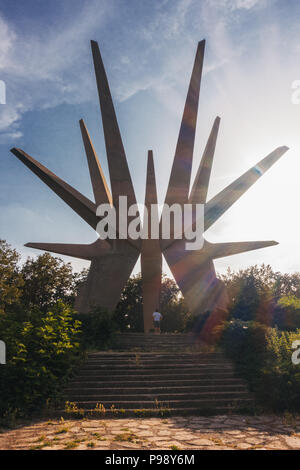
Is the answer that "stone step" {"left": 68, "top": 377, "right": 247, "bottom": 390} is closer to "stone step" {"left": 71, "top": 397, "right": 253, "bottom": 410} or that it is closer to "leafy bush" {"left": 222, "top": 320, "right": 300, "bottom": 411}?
"leafy bush" {"left": 222, "top": 320, "right": 300, "bottom": 411}

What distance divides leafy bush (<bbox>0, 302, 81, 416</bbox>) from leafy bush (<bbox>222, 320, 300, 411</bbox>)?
445 centimetres

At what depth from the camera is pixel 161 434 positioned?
520 cm

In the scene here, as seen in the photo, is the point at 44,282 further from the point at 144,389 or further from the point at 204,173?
the point at 144,389

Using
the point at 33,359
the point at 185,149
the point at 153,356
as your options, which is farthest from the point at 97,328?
the point at 185,149

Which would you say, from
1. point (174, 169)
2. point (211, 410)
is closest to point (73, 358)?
point (211, 410)

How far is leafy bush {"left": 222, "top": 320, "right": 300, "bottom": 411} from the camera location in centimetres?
690

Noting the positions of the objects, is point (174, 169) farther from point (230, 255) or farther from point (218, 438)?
point (218, 438)

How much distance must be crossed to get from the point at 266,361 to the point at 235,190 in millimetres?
13888

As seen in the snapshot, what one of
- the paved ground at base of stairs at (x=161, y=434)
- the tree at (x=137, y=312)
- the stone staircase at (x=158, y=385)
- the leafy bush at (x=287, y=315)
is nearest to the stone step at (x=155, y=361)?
the stone staircase at (x=158, y=385)

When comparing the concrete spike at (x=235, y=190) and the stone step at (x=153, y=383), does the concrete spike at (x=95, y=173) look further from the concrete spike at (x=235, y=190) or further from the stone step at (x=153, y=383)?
the stone step at (x=153, y=383)

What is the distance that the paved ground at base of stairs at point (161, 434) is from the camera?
4617 mm

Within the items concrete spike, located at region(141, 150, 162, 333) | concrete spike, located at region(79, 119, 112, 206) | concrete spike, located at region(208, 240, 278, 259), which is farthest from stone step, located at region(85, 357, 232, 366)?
concrete spike, located at region(79, 119, 112, 206)

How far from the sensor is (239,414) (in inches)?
268
